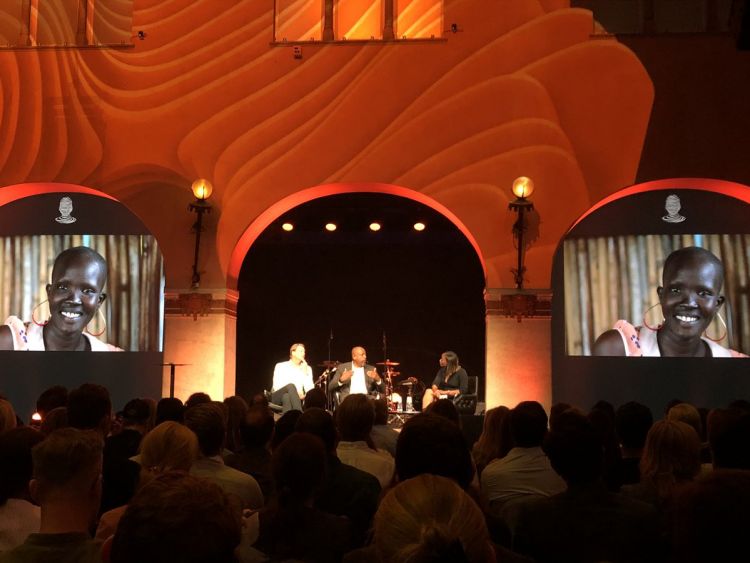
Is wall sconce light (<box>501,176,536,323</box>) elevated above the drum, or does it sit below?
above

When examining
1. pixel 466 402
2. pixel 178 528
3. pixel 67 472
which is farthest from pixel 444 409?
pixel 466 402

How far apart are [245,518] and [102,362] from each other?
11.1m

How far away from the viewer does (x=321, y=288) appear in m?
15.4

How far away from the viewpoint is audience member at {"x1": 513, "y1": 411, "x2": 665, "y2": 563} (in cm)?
277

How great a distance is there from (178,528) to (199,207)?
9.08 metres

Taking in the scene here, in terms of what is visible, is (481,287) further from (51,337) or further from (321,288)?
(51,337)

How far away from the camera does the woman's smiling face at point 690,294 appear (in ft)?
38.2

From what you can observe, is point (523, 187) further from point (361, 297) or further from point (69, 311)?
point (69, 311)

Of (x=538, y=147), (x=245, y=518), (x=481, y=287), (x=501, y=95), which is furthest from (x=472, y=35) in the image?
(x=245, y=518)

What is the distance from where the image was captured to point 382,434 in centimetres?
607

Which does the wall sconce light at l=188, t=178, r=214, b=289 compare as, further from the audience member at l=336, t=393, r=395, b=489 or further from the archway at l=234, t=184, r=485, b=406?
the audience member at l=336, t=393, r=395, b=489

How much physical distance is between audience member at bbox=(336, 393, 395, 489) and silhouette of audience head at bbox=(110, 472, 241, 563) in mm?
2976

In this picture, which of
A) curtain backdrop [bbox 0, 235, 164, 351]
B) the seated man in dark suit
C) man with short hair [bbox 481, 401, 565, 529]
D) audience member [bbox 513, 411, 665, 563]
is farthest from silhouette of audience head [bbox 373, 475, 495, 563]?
curtain backdrop [bbox 0, 235, 164, 351]

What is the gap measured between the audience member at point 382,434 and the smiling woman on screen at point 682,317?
626cm
